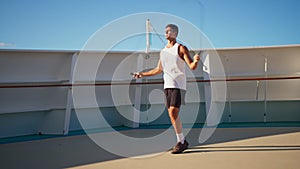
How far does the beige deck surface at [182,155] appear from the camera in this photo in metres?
2.73

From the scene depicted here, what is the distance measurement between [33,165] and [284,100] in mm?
4764

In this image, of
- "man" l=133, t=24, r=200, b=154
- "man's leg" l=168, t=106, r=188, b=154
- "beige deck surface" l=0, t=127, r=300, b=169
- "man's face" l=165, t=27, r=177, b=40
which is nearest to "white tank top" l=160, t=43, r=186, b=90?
"man" l=133, t=24, r=200, b=154

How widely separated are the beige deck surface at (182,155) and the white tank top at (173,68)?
→ 31.6 inches

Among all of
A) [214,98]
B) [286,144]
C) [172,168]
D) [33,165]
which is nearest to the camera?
[172,168]

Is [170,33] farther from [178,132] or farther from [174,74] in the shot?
[178,132]

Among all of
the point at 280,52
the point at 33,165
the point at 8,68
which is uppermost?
the point at 280,52

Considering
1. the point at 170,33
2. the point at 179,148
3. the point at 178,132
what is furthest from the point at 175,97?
the point at 170,33

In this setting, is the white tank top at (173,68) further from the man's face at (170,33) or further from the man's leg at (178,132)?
the man's leg at (178,132)

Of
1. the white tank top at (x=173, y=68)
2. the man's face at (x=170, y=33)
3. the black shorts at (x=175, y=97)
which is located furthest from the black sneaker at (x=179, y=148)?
the man's face at (x=170, y=33)

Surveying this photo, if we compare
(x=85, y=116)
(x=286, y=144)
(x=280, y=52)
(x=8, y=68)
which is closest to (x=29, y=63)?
Answer: (x=8, y=68)

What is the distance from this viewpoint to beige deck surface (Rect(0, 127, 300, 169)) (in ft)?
8.95

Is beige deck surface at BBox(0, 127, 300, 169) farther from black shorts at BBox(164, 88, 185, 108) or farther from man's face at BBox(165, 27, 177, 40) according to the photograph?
man's face at BBox(165, 27, 177, 40)

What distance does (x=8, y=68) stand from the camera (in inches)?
176

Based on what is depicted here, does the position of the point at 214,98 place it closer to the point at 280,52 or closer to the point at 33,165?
the point at 280,52
